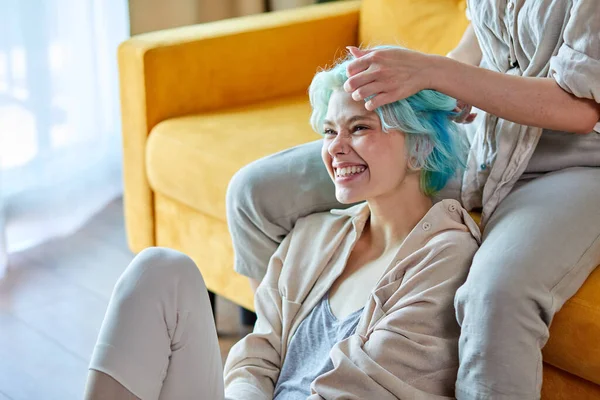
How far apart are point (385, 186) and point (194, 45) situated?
3.09ft

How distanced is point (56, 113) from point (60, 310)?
2.75 ft

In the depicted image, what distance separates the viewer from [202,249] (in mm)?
2119

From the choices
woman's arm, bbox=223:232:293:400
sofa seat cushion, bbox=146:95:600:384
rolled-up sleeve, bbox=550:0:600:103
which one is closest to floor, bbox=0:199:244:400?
sofa seat cushion, bbox=146:95:600:384

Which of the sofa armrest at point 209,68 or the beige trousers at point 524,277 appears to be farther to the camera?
the sofa armrest at point 209,68

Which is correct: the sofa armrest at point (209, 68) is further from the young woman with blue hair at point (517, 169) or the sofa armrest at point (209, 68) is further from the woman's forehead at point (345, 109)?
the woman's forehead at point (345, 109)

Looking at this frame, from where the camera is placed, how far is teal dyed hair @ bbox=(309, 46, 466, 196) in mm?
1407

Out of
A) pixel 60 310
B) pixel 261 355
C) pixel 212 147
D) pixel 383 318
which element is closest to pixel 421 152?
pixel 383 318

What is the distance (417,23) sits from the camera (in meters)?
2.35

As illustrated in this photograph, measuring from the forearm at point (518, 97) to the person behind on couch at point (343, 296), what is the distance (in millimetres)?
49

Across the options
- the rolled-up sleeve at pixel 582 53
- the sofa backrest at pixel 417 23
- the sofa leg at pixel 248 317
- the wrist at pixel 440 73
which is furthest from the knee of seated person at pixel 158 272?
the sofa backrest at pixel 417 23

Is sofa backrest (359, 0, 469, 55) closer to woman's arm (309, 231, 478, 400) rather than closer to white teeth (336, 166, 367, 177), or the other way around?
white teeth (336, 166, 367, 177)

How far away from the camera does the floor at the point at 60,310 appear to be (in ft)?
6.55

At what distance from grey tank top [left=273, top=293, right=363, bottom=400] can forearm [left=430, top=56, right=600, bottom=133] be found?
0.37 meters

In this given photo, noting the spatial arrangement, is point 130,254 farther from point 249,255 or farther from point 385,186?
point 385,186
